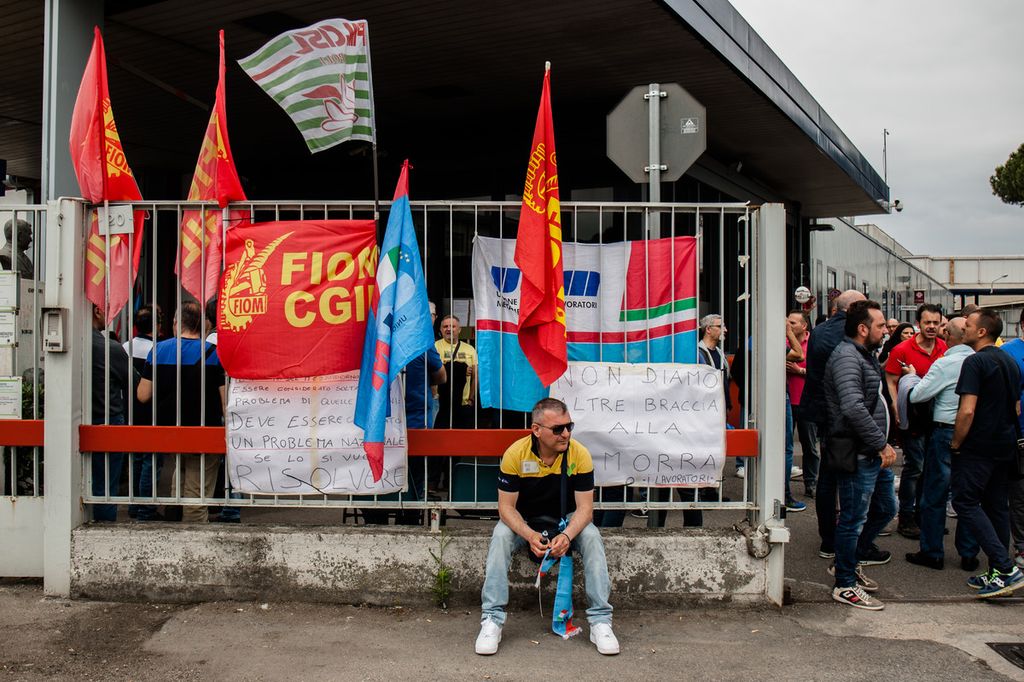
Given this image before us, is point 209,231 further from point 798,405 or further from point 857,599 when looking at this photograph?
point 798,405

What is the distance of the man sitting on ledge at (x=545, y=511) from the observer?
4.77m

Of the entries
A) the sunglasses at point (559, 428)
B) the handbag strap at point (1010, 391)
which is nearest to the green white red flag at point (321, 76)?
the sunglasses at point (559, 428)

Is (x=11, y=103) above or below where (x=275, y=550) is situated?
above

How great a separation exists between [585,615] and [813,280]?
16.9m

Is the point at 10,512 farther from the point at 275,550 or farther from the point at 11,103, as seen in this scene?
the point at 11,103

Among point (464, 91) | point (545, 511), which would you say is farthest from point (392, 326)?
point (464, 91)

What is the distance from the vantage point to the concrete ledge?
17.3 feet

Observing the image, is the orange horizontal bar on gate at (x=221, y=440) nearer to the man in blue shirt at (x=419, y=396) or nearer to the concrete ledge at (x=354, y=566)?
the man in blue shirt at (x=419, y=396)

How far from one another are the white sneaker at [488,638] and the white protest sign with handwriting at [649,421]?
1059 millimetres

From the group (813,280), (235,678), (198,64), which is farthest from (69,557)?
(813,280)

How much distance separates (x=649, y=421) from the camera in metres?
5.29

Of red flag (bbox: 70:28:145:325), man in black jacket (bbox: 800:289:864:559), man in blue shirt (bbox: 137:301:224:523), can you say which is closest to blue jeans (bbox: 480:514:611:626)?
man in black jacket (bbox: 800:289:864:559)

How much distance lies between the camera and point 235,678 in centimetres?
433

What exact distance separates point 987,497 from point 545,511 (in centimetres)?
323
